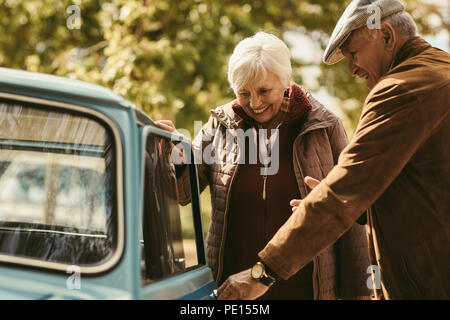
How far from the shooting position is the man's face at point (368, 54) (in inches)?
96.7

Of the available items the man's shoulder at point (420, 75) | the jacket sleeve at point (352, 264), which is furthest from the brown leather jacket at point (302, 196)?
the man's shoulder at point (420, 75)

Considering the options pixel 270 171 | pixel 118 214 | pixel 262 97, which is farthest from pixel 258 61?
pixel 118 214

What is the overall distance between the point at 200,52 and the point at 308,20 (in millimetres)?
2485

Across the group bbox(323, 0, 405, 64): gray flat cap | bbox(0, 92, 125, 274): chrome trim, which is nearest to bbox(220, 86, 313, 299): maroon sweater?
bbox(323, 0, 405, 64): gray flat cap

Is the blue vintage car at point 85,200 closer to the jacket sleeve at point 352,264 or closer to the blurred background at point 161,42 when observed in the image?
the jacket sleeve at point 352,264

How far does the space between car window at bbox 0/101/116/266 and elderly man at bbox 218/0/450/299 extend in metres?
0.71

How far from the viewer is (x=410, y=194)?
7.34ft

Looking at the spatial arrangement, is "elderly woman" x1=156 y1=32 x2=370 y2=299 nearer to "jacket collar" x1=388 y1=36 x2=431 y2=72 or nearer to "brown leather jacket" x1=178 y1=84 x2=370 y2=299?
"brown leather jacket" x1=178 y1=84 x2=370 y2=299

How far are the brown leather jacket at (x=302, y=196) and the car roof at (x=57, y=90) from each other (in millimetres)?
1181

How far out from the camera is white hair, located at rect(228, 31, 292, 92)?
3.15 meters

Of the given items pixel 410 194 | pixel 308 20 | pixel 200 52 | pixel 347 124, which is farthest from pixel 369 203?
pixel 347 124

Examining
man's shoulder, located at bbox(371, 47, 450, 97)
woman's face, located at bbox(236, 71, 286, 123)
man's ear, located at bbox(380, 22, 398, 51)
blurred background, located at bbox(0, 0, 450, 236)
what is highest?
blurred background, located at bbox(0, 0, 450, 236)

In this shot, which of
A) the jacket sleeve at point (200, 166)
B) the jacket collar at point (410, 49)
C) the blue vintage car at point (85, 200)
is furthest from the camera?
the jacket sleeve at point (200, 166)

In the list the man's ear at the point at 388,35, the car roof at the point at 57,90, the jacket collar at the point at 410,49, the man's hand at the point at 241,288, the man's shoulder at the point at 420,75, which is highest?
the man's ear at the point at 388,35
